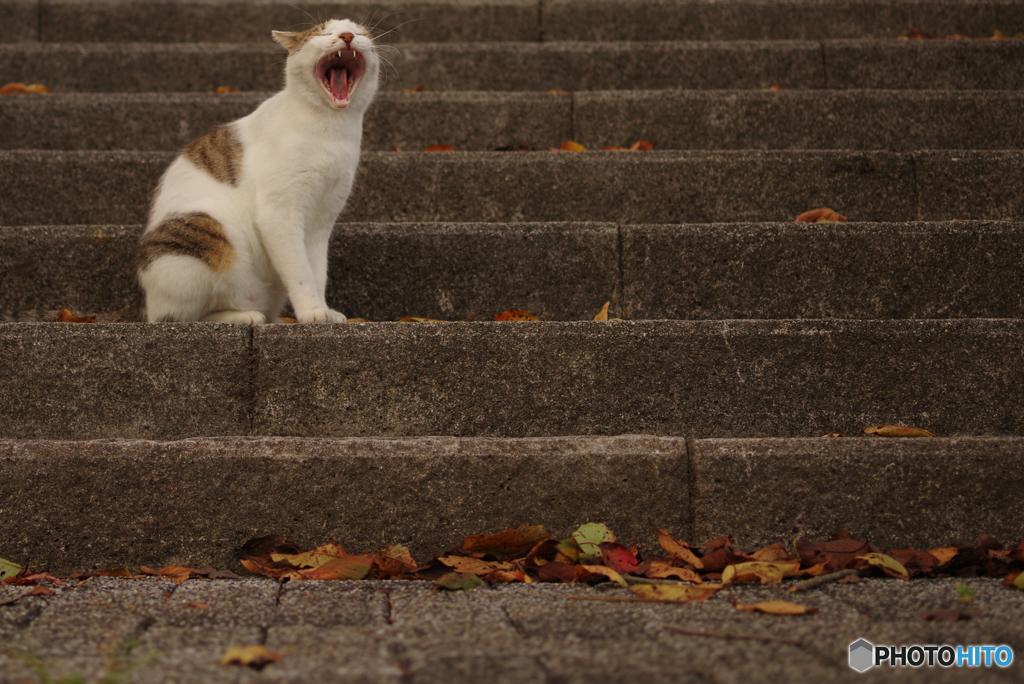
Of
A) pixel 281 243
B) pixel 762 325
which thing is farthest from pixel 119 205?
pixel 762 325

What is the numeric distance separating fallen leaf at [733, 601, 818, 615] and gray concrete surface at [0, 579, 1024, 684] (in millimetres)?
21

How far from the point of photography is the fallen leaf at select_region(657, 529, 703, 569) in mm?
1930

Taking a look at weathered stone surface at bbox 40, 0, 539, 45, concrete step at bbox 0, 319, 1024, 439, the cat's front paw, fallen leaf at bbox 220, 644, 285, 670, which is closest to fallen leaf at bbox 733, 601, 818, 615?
concrete step at bbox 0, 319, 1024, 439

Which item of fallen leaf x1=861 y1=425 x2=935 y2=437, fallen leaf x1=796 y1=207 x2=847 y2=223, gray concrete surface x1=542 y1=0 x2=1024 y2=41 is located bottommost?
fallen leaf x1=861 y1=425 x2=935 y2=437

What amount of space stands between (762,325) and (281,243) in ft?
4.81

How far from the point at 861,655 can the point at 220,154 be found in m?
2.39

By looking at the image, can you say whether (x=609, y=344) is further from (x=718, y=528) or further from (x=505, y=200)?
(x=505, y=200)

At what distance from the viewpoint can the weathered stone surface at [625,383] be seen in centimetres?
223

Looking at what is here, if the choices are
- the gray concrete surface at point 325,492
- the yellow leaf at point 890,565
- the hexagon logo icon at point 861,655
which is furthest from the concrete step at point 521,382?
the hexagon logo icon at point 861,655

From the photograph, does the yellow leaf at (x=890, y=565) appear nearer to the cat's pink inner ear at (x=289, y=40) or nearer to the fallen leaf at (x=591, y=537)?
the fallen leaf at (x=591, y=537)

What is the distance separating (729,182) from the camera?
3.32 m

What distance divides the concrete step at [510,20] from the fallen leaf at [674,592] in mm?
3860

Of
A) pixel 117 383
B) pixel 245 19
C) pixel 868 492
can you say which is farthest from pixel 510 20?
pixel 868 492

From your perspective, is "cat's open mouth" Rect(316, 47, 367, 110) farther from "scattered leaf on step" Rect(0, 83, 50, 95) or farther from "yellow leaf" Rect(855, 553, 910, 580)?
"scattered leaf on step" Rect(0, 83, 50, 95)
